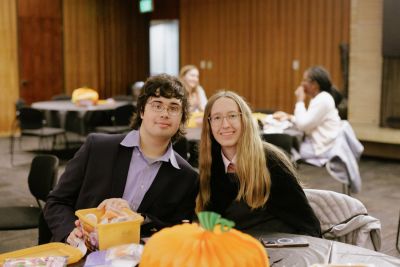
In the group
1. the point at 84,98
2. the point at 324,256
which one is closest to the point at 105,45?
the point at 84,98

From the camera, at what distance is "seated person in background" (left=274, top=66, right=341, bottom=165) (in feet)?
17.2

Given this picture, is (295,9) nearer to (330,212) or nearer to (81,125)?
(81,125)

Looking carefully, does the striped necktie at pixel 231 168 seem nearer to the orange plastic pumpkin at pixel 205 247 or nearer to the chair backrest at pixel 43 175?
the orange plastic pumpkin at pixel 205 247

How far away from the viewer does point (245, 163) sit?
2.34 meters

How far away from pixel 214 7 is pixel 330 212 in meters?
8.95

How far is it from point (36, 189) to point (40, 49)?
786 centimetres

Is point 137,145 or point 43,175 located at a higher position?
point 137,145

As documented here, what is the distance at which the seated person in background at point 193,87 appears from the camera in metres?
6.56

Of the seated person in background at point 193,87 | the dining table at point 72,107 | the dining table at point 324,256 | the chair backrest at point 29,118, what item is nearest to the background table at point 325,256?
the dining table at point 324,256

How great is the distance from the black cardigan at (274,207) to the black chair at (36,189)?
1.66m

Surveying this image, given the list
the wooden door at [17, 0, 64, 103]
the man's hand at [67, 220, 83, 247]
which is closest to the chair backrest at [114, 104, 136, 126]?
the wooden door at [17, 0, 64, 103]

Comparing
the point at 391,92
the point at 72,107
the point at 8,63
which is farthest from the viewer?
the point at 8,63

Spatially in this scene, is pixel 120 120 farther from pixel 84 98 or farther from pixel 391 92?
pixel 391 92

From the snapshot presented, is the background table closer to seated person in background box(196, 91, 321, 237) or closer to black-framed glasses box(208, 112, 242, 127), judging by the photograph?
seated person in background box(196, 91, 321, 237)
